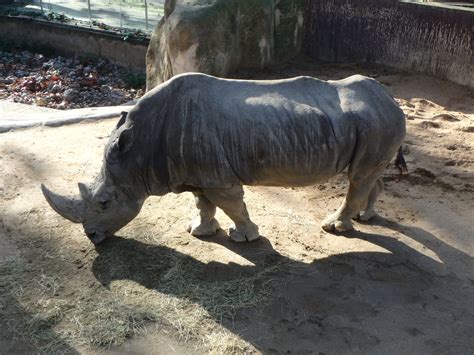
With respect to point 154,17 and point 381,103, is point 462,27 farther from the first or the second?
point 154,17

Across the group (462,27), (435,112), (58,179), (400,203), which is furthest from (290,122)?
(462,27)

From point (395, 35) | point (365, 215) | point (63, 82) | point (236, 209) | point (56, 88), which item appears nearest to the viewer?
point (236, 209)

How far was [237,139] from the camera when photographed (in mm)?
4359

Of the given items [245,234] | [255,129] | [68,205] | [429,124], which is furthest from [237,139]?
[429,124]

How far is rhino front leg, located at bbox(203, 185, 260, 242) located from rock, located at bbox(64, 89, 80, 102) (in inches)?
271

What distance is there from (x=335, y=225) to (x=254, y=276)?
1.00 m

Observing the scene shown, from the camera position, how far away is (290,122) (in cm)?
437

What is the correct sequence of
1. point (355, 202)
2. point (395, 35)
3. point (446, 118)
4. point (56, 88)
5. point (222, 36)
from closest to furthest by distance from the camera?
1. point (355, 202)
2. point (446, 118)
3. point (222, 36)
4. point (395, 35)
5. point (56, 88)

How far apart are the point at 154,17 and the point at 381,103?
964 cm

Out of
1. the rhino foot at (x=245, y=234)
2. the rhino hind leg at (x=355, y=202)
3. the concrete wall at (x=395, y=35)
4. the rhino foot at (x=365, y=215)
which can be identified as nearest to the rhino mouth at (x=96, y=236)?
the rhino foot at (x=245, y=234)

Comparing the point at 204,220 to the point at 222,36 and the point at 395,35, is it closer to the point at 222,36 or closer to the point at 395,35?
the point at 222,36

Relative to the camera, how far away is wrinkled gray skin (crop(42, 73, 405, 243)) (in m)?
4.38

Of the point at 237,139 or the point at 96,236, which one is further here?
the point at 96,236

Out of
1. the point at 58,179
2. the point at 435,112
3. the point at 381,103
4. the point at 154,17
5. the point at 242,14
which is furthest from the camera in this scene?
the point at 154,17
